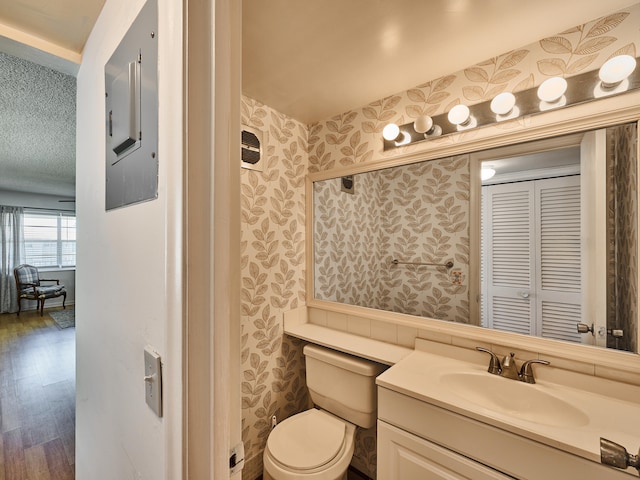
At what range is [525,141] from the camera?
120 centimetres

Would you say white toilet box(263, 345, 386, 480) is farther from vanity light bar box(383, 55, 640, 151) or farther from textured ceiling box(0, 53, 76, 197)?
textured ceiling box(0, 53, 76, 197)

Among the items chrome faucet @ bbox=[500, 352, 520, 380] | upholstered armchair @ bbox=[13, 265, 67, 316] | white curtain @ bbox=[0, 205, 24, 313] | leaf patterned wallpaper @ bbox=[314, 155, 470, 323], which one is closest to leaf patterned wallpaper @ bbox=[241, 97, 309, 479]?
leaf patterned wallpaper @ bbox=[314, 155, 470, 323]

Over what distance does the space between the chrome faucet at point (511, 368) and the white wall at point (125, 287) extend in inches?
47.5

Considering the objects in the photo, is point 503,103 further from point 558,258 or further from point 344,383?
point 344,383

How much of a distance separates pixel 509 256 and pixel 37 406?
3670 mm

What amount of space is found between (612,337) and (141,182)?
1606 mm

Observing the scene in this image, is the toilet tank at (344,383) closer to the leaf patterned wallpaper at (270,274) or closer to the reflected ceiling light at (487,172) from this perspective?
the leaf patterned wallpaper at (270,274)

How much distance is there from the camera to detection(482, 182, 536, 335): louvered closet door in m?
1.24

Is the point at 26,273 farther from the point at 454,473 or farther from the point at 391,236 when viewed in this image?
the point at 454,473

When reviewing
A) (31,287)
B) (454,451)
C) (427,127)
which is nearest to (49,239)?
(31,287)

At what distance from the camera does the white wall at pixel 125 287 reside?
48 centimetres

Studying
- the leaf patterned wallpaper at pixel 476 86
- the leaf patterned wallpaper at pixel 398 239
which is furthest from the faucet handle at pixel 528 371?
the leaf patterned wallpaper at pixel 476 86

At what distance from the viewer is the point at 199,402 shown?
1.56 feet

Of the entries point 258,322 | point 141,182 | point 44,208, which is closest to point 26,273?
point 44,208
